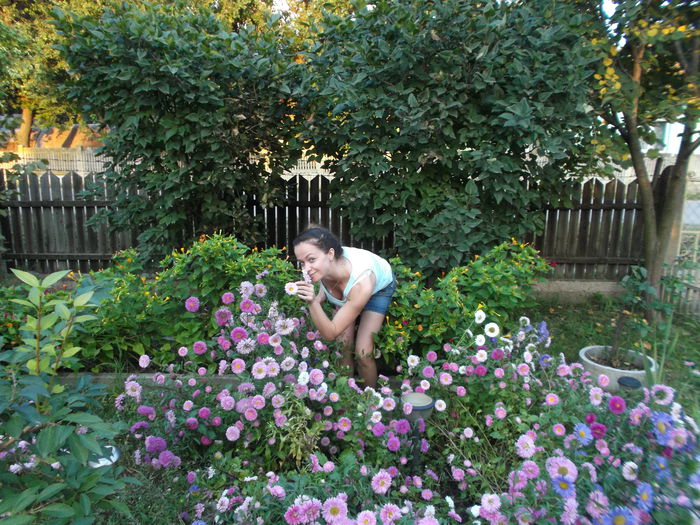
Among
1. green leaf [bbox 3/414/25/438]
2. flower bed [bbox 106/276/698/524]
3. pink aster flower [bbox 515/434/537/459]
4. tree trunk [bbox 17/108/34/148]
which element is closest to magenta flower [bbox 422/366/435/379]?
flower bed [bbox 106/276/698/524]

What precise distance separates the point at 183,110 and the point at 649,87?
448 cm

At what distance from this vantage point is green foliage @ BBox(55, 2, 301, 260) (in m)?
3.49

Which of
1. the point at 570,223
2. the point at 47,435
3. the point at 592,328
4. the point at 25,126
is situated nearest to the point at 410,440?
the point at 47,435

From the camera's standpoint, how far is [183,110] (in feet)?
12.5

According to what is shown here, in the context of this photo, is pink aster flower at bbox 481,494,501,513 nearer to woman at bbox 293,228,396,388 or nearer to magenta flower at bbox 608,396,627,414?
magenta flower at bbox 608,396,627,414

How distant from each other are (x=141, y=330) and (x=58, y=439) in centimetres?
199

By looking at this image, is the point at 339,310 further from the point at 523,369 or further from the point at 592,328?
the point at 592,328

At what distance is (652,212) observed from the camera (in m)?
4.41

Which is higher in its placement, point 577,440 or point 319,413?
point 577,440

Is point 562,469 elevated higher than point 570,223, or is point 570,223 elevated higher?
point 570,223

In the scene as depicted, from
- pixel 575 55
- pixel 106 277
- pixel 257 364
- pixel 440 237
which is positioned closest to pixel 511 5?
pixel 575 55

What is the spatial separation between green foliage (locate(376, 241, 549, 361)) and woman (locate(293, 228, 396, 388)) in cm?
10

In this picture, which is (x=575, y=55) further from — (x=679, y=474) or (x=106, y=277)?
(x=106, y=277)

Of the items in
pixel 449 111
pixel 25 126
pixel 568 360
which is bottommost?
pixel 568 360
